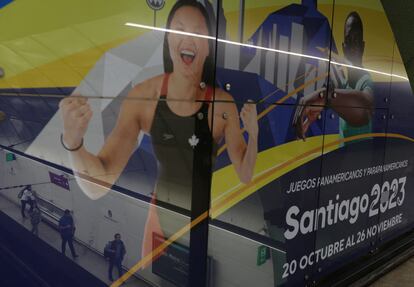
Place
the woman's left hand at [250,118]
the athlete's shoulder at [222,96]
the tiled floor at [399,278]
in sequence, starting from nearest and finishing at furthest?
1. the athlete's shoulder at [222,96]
2. the woman's left hand at [250,118]
3. the tiled floor at [399,278]

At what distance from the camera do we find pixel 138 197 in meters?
1.59

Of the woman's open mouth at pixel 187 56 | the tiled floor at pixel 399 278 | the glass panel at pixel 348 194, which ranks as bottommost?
the tiled floor at pixel 399 278

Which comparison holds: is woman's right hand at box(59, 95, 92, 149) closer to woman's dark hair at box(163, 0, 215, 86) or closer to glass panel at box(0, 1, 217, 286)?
glass panel at box(0, 1, 217, 286)

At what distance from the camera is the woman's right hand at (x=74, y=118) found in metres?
1.45

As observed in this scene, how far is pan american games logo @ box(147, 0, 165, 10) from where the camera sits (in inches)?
58.5

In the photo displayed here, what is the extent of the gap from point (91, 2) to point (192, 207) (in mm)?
914

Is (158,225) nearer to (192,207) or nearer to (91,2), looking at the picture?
(192,207)

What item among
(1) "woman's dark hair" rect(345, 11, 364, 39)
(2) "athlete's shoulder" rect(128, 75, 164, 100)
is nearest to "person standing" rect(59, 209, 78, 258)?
(2) "athlete's shoulder" rect(128, 75, 164, 100)

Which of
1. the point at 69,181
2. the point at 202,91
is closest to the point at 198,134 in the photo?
the point at 202,91

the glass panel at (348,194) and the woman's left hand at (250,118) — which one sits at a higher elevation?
the woman's left hand at (250,118)

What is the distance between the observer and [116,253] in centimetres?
158

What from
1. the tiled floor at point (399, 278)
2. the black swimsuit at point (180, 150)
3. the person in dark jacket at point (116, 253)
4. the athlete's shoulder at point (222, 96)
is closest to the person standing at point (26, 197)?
the person in dark jacket at point (116, 253)

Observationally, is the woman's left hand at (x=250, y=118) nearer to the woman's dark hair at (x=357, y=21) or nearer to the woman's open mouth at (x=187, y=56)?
the woman's open mouth at (x=187, y=56)

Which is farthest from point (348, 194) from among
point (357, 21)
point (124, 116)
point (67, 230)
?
point (67, 230)
